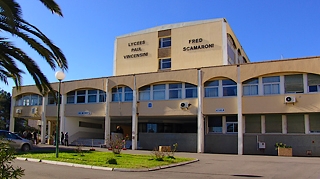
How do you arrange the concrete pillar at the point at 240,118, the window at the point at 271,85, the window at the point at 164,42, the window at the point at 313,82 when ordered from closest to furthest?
the window at the point at 313,82 < the window at the point at 271,85 < the concrete pillar at the point at 240,118 < the window at the point at 164,42

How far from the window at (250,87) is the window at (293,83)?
2.18 meters

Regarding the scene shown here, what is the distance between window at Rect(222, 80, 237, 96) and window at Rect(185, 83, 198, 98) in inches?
96.4

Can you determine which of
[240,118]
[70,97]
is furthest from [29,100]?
[240,118]

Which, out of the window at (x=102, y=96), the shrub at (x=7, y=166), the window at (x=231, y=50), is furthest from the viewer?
the window at (x=231, y=50)

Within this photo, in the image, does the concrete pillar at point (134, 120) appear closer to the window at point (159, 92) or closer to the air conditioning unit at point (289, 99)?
the window at point (159, 92)

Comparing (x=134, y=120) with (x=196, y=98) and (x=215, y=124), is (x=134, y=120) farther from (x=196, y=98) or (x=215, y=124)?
(x=215, y=124)

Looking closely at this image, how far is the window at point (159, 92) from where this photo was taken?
30.5 metres

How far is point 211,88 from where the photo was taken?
2825cm

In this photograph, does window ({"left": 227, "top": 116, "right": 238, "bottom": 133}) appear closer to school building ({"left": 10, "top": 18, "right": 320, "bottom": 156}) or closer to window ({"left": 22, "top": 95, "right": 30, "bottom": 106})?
school building ({"left": 10, "top": 18, "right": 320, "bottom": 156})

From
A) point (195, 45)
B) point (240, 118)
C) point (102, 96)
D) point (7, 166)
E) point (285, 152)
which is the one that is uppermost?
point (195, 45)

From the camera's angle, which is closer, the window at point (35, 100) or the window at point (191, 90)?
the window at point (191, 90)

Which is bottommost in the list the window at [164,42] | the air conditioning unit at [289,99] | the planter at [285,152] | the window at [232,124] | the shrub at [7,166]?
the planter at [285,152]

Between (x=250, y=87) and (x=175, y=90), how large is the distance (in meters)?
6.63

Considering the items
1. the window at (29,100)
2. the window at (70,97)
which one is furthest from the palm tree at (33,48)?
the window at (29,100)
